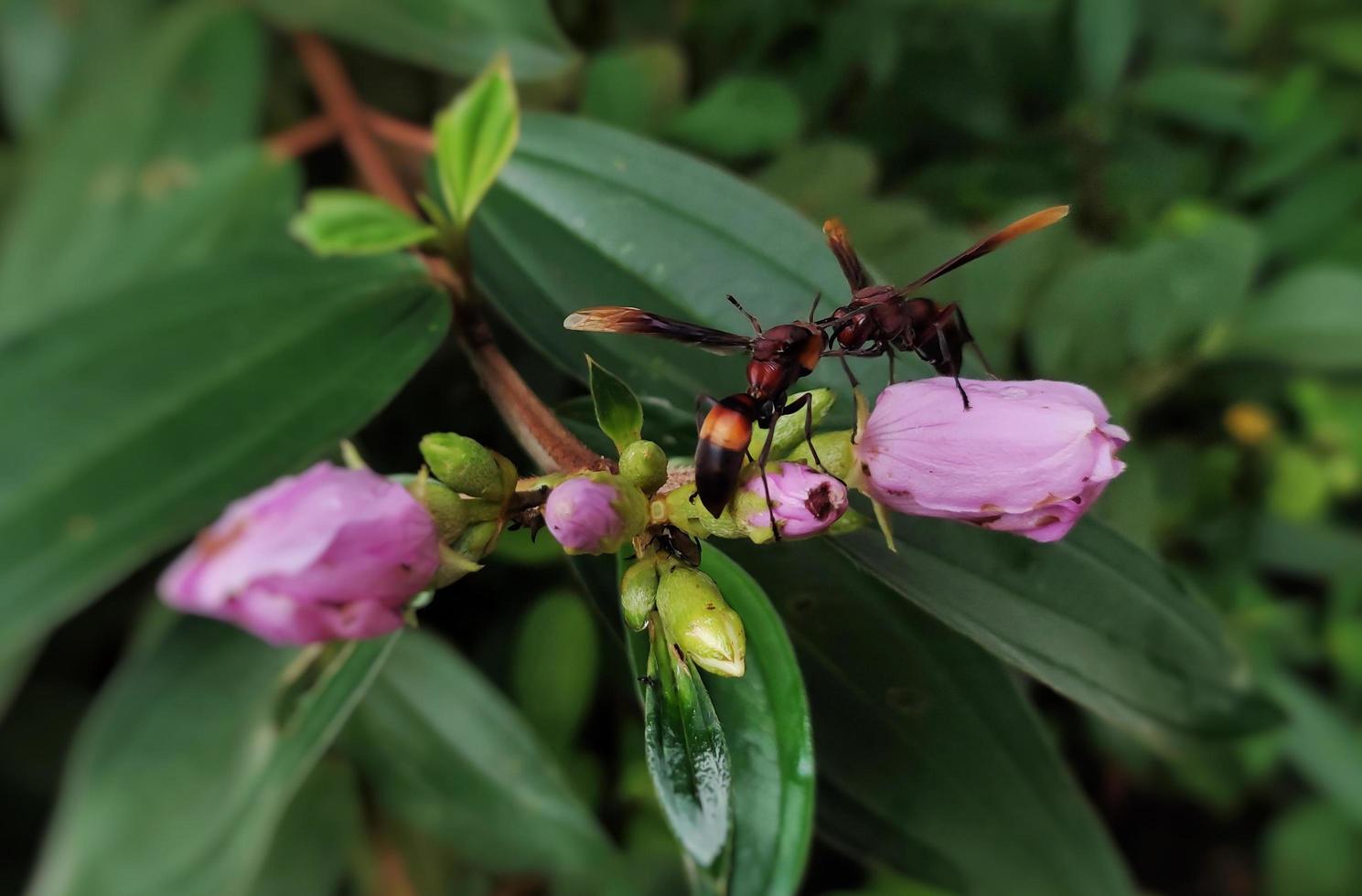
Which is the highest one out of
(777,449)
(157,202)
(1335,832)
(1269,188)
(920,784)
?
(157,202)

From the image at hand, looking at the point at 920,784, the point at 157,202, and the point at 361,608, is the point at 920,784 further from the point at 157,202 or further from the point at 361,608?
the point at 157,202

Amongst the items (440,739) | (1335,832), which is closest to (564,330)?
(440,739)

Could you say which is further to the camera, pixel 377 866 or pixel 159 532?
pixel 377 866

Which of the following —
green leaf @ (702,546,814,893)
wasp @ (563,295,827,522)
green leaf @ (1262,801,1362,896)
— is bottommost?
green leaf @ (1262,801,1362,896)

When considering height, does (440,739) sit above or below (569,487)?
below

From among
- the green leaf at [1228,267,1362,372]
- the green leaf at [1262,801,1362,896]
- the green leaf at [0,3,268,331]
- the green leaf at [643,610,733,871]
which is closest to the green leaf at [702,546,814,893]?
the green leaf at [643,610,733,871]

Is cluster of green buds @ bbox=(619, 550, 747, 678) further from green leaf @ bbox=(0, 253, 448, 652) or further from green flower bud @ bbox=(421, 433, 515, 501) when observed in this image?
green leaf @ bbox=(0, 253, 448, 652)

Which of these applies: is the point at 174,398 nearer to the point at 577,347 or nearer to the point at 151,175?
the point at 577,347
